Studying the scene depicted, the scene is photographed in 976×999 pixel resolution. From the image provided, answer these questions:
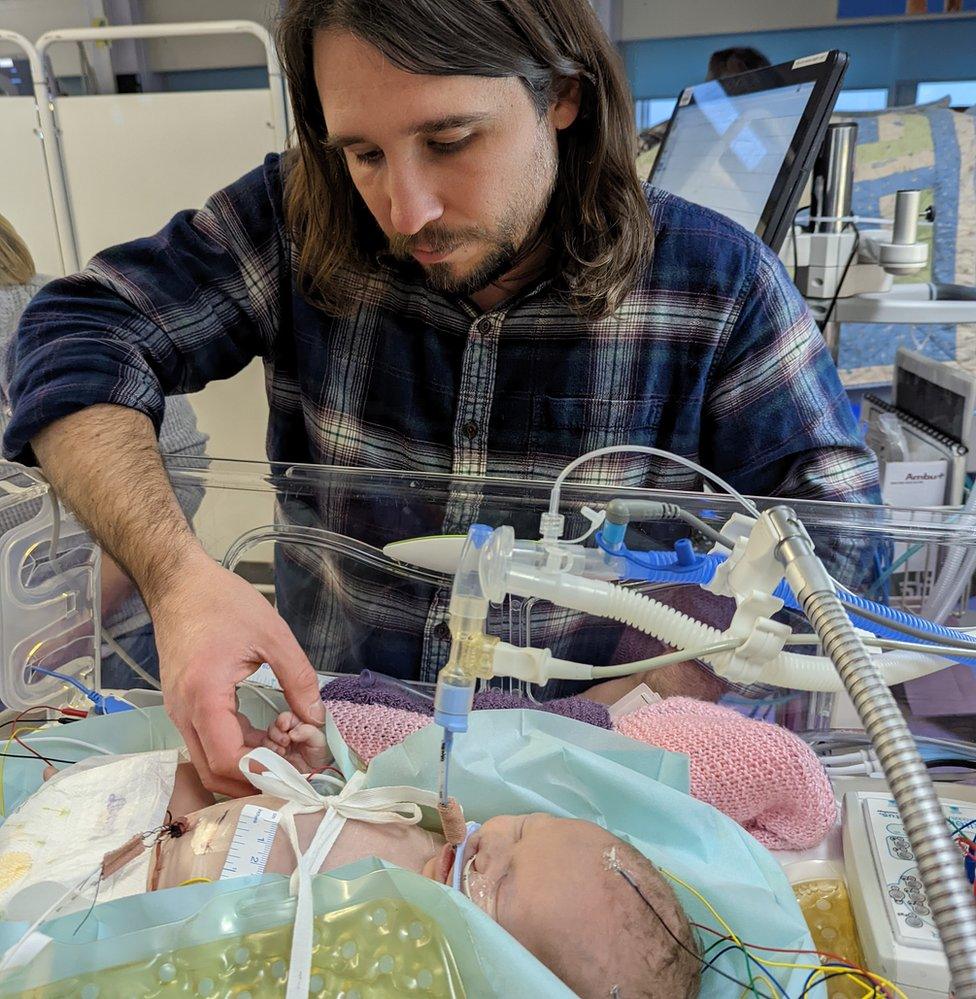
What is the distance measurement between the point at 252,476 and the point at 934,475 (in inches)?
51.8

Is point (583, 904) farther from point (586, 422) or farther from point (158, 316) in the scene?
point (158, 316)

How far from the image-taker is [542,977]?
0.75 m

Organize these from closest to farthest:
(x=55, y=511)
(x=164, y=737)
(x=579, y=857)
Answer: (x=579, y=857)
(x=164, y=737)
(x=55, y=511)

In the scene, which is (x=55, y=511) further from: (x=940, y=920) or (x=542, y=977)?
(x=940, y=920)

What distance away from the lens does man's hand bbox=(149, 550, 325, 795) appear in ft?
3.08

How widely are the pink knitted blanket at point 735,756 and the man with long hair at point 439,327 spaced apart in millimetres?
144

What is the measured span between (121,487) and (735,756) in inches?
32.5

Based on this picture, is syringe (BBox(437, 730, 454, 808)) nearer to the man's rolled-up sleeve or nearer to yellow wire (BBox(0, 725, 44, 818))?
yellow wire (BBox(0, 725, 44, 818))

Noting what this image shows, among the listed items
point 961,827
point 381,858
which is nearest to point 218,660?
point 381,858

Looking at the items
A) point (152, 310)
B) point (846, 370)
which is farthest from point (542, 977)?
point (846, 370)

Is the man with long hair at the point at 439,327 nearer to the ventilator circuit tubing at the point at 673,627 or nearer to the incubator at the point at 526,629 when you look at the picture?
the incubator at the point at 526,629

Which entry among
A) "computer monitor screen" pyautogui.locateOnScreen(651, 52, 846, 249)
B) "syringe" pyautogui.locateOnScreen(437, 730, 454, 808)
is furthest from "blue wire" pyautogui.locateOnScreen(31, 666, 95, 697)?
"computer monitor screen" pyautogui.locateOnScreen(651, 52, 846, 249)

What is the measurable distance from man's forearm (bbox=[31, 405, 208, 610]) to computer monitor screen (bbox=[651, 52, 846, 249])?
3.77 feet

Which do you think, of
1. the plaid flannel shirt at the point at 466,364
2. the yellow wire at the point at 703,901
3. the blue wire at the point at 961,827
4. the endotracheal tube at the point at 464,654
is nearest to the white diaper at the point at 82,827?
the plaid flannel shirt at the point at 466,364
